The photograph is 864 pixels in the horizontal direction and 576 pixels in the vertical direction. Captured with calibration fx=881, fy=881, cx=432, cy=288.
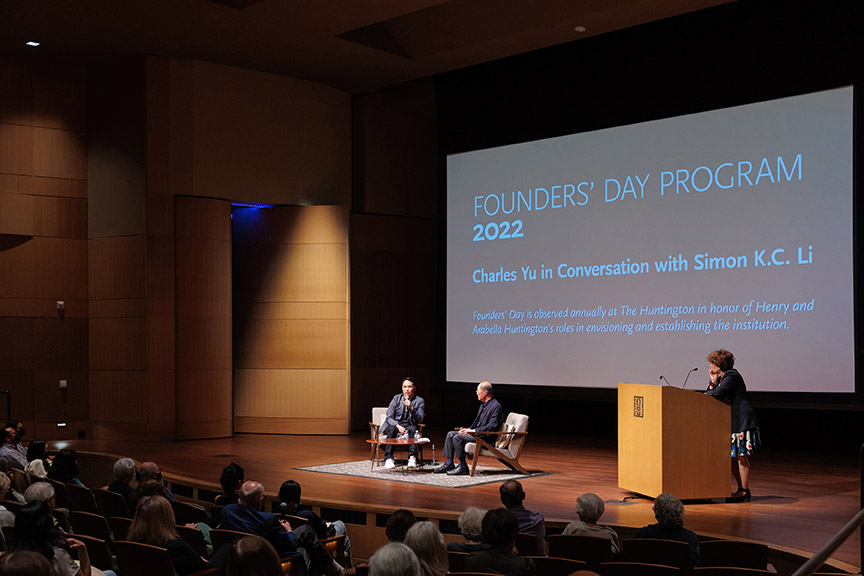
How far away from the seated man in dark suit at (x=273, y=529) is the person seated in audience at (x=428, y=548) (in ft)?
3.72

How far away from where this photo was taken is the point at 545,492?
7008 mm

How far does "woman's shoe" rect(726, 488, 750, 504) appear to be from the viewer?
6562mm

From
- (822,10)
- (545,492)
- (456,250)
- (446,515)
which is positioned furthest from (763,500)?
(456,250)

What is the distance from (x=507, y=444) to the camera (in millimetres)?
8211

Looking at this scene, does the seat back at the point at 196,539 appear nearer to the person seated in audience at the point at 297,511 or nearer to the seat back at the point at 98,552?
the seat back at the point at 98,552

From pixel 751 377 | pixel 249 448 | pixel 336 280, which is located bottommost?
pixel 249 448

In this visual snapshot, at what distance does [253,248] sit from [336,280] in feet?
4.04

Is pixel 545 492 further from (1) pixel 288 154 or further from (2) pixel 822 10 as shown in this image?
(1) pixel 288 154

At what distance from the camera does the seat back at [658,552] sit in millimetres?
3773

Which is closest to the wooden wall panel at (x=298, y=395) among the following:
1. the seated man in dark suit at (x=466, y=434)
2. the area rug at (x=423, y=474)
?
the area rug at (x=423, y=474)

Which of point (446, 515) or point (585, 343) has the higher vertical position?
point (585, 343)

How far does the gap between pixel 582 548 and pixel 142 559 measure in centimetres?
190

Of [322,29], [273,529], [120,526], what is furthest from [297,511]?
[322,29]

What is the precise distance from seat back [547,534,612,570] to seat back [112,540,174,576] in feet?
5.60
